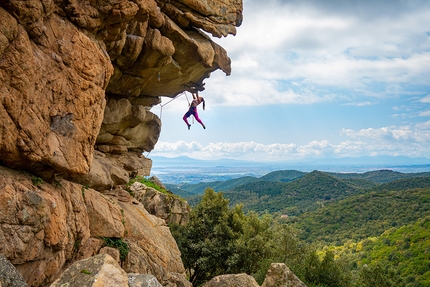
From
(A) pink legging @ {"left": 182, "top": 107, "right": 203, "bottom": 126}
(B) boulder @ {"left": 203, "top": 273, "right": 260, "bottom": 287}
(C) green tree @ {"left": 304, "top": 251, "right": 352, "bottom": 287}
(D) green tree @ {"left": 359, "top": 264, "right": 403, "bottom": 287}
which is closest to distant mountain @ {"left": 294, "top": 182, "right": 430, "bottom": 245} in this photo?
(D) green tree @ {"left": 359, "top": 264, "right": 403, "bottom": 287}

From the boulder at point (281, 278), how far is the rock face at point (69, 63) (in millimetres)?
11082

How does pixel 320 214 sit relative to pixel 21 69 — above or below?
below

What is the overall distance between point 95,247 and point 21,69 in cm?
820

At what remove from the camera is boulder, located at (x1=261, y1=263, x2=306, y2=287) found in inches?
667

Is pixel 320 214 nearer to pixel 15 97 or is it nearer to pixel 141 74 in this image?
pixel 141 74

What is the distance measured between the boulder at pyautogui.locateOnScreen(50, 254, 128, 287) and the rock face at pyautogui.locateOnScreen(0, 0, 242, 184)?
4.62m

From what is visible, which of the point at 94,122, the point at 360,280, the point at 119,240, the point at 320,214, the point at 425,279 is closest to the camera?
the point at 94,122

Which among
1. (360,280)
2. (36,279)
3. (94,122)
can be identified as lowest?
(360,280)

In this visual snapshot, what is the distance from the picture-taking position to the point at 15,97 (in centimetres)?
1016

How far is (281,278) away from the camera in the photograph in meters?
17.1

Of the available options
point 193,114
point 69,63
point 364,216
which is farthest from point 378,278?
point 364,216

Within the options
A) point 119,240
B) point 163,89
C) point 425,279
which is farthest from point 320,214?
point 119,240

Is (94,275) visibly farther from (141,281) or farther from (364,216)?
(364,216)

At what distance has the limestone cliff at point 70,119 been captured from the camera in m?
10.1
